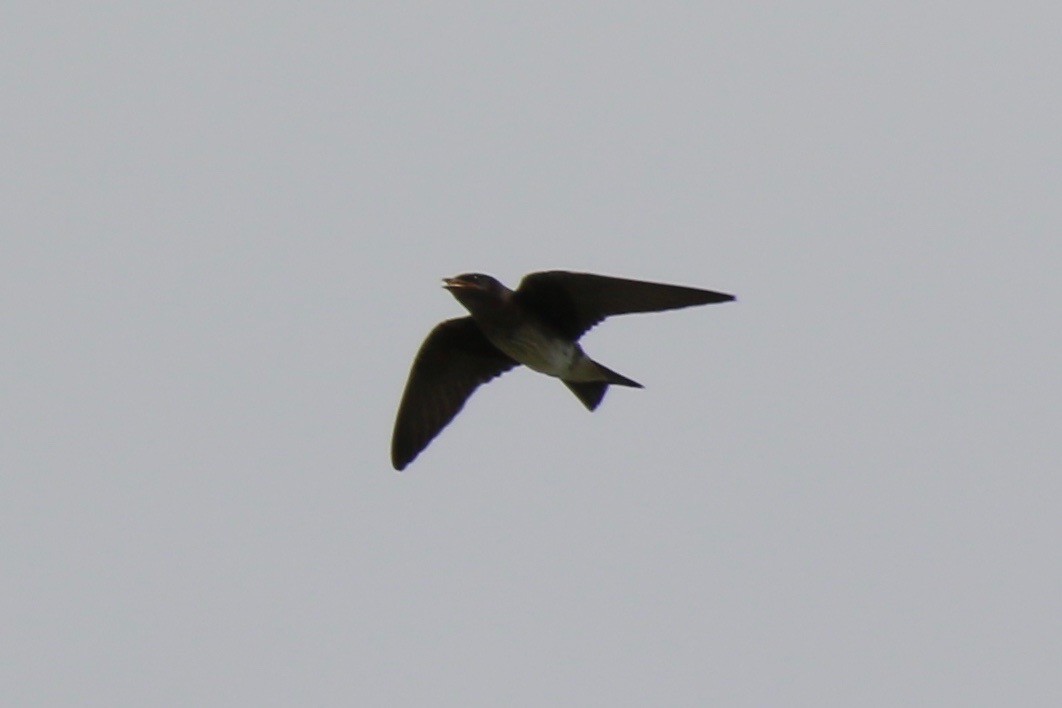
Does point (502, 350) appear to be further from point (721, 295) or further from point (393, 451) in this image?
point (721, 295)

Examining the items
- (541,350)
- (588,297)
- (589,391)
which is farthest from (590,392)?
(588,297)

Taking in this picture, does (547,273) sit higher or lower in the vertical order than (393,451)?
higher

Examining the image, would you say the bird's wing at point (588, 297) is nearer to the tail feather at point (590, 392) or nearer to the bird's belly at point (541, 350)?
the bird's belly at point (541, 350)

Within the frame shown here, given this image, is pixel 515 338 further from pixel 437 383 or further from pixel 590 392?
pixel 437 383

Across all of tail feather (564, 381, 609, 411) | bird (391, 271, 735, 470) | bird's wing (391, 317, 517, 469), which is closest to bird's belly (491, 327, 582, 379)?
bird (391, 271, 735, 470)

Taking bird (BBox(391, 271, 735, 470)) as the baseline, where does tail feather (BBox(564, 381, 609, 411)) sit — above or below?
below

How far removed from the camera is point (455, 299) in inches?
423

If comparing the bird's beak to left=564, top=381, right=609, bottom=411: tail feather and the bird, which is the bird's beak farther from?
left=564, top=381, right=609, bottom=411: tail feather

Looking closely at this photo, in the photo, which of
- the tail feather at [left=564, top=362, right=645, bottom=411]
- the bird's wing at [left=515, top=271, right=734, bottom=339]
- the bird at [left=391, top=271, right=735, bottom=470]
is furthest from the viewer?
the tail feather at [left=564, top=362, right=645, bottom=411]

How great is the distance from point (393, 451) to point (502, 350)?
963mm

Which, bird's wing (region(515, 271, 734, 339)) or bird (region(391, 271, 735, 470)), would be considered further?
bird (region(391, 271, 735, 470))

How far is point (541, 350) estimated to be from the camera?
34.9 ft

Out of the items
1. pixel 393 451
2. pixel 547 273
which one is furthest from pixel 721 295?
pixel 393 451

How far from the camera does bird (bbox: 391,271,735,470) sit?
33.5ft
